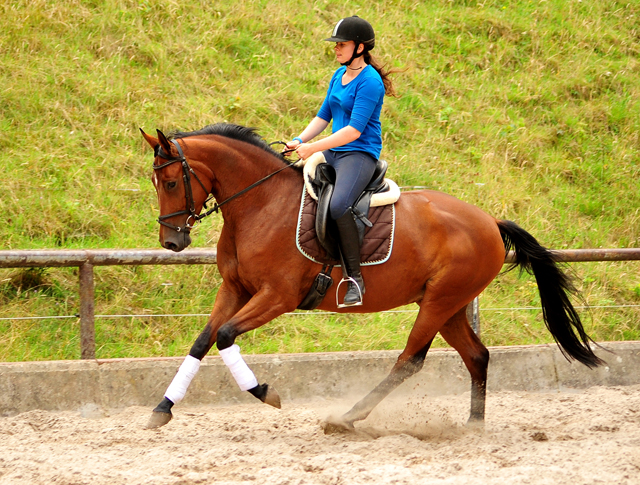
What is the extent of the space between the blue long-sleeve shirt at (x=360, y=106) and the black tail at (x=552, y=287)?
1398 millimetres

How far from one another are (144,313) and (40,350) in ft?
3.22

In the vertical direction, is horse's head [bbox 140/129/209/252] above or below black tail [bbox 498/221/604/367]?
above

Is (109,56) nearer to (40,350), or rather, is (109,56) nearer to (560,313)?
(40,350)

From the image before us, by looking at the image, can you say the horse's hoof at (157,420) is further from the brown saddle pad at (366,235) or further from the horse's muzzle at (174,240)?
the brown saddle pad at (366,235)

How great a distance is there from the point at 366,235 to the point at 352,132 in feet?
2.40

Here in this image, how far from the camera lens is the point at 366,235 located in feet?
14.7

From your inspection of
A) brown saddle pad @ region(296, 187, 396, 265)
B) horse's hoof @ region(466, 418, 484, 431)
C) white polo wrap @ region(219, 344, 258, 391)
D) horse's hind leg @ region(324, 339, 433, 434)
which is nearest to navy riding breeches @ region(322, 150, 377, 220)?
brown saddle pad @ region(296, 187, 396, 265)

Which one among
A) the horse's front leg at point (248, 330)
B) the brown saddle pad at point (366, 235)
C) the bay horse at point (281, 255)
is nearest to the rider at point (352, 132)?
the brown saddle pad at point (366, 235)

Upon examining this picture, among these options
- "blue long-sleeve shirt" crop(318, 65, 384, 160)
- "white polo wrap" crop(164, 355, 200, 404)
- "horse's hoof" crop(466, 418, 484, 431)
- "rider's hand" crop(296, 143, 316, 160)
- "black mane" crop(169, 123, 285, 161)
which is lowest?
"horse's hoof" crop(466, 418, 484, 431)

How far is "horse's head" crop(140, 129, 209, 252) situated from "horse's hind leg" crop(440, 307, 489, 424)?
87.8 inches

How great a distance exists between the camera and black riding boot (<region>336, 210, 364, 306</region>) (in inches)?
169

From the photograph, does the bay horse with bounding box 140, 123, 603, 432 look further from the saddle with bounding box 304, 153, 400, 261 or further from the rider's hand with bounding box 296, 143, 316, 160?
the rider's hand with bounding box 296, 143, 316, 160

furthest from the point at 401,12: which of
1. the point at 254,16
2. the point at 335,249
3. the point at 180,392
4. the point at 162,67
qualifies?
the point at 180,392

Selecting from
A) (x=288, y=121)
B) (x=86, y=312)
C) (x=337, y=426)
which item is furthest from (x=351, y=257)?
(x=288, y=121)
